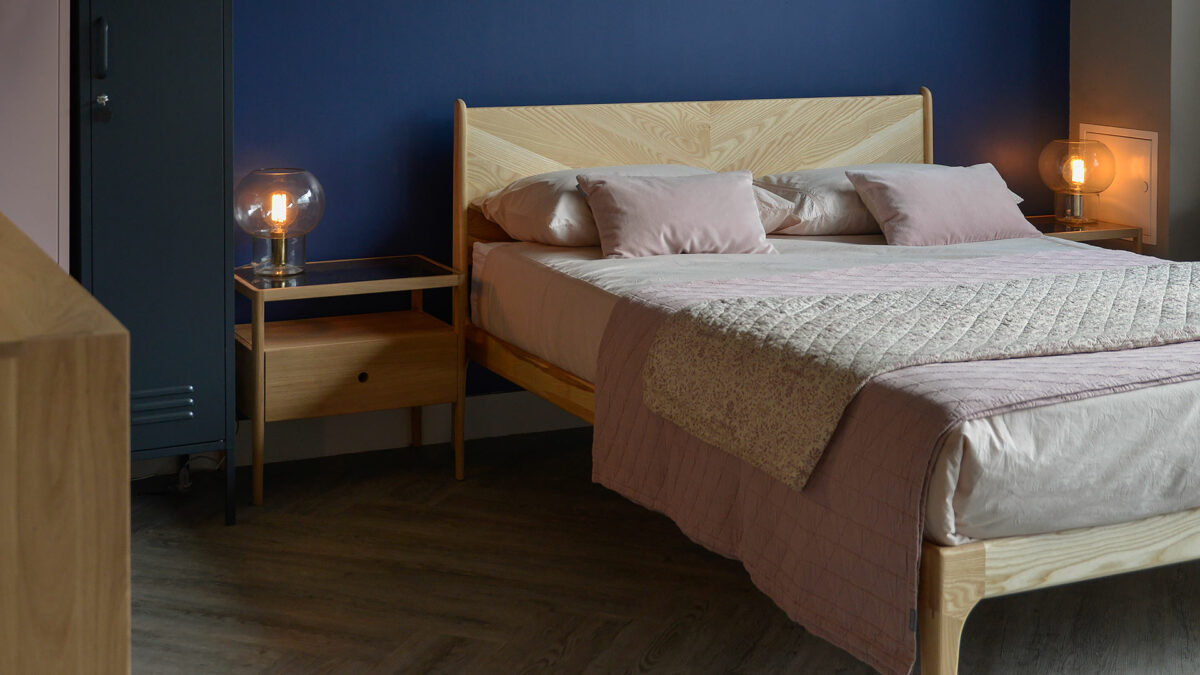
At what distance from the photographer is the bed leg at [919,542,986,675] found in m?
1.74

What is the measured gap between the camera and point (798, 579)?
1942 millimetres

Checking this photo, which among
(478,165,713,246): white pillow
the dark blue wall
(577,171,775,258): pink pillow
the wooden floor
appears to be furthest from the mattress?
the dark blue wall

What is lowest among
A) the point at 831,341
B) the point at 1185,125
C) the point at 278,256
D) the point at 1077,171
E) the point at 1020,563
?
the point at 1020,563

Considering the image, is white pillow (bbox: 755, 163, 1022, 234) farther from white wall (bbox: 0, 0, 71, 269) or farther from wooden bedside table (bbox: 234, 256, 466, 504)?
white wall (bbox: 0, 0, 71, 269)

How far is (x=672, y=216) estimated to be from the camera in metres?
3.17

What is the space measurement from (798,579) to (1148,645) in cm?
80

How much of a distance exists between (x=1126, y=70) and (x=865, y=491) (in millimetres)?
2941

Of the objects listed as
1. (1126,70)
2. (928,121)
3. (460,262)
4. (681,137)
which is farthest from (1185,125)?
(460,262)

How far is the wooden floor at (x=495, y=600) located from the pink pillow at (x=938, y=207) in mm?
1123

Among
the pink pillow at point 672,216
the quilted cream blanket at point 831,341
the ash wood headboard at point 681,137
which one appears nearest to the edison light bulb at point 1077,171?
the ash wood headboard at point 681,137

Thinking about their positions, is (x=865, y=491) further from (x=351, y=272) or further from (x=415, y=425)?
(x=415, y=425)

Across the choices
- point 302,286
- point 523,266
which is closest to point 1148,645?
point 523,266

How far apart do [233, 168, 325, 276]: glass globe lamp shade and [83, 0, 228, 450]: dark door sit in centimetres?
27

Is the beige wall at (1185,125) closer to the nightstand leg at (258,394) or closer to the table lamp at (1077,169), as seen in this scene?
the table lamp at (1077,169)
